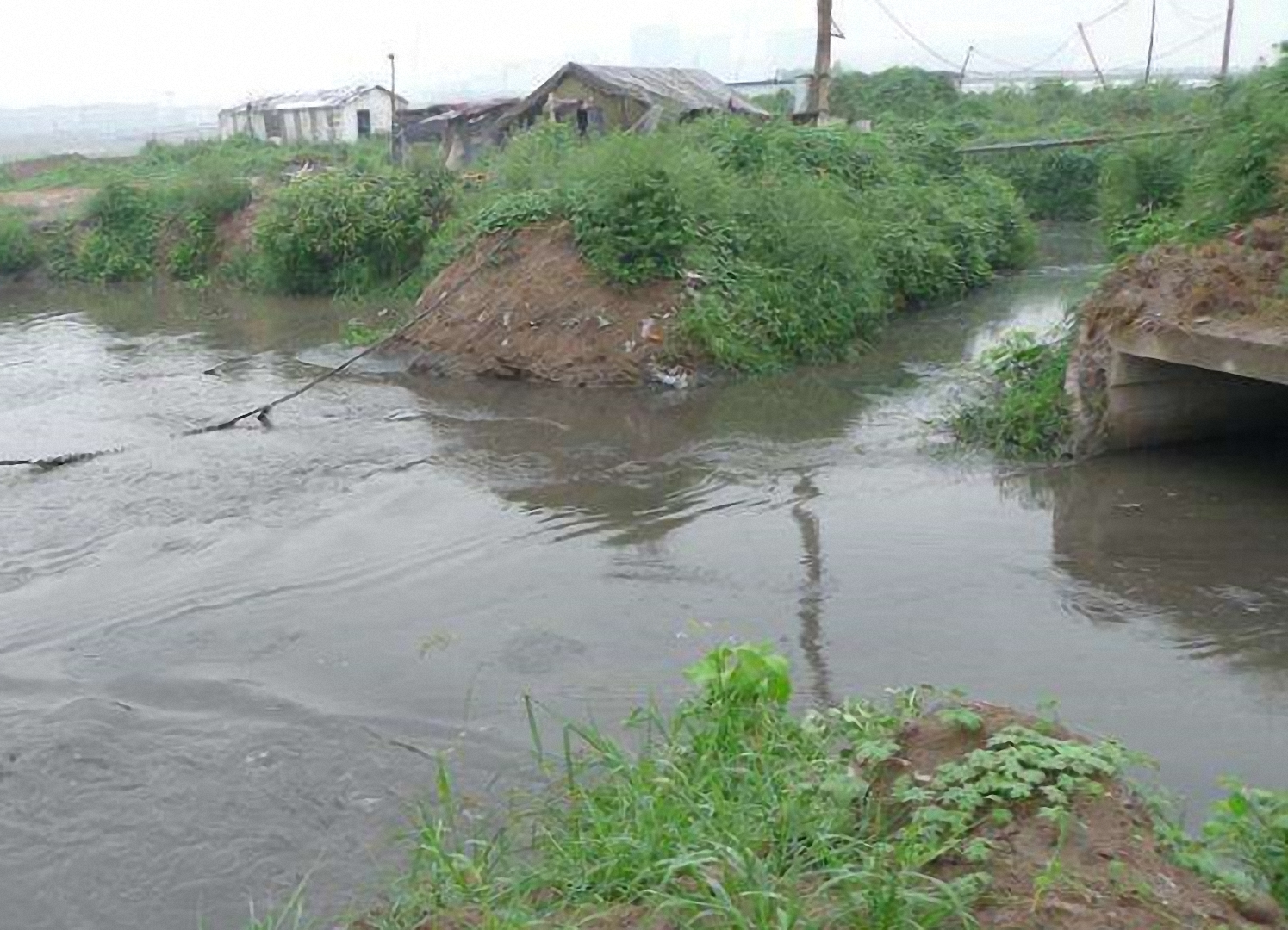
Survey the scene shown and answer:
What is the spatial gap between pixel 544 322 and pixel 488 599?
6.89 meters

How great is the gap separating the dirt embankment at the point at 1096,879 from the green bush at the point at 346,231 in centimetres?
1709

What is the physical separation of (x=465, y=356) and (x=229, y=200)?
1206cm

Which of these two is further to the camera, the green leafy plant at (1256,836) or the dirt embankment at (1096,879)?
the green leafy plant at (1256,836)

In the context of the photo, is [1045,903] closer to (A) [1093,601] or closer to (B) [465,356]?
(A) [1093,601]

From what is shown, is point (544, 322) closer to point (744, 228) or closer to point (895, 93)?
point (744, 228)

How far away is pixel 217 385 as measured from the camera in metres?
14.5

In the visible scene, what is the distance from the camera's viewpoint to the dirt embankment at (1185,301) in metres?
8.91

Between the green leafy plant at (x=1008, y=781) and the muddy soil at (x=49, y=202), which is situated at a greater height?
the muddy soil at (x=49, y=202)

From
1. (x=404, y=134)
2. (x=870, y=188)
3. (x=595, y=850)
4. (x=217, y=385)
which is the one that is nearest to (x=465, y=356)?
(x=217, y=385)

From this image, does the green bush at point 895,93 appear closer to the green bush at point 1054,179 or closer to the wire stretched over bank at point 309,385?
the green bush at point 1054,179

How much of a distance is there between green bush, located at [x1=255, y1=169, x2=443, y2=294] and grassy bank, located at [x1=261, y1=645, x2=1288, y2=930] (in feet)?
52.4

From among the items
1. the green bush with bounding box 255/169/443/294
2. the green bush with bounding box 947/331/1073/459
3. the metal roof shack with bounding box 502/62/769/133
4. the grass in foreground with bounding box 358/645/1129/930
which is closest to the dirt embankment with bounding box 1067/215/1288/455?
the green bush with bounding box 947/331/1073/459

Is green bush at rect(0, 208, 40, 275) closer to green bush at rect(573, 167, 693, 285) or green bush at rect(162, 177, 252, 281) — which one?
green bush at rect(162, 177, 252, 281)

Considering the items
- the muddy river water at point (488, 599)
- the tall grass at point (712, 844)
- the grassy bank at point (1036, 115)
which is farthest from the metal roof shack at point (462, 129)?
the tall grass at point (712, 844)
